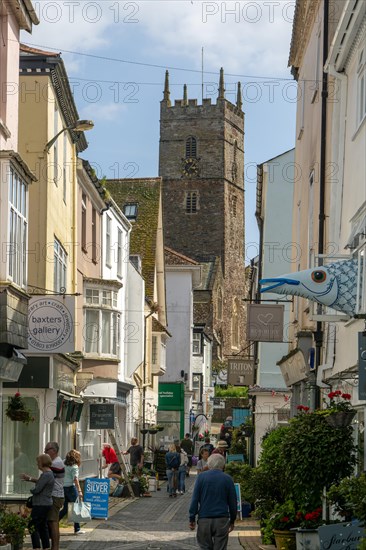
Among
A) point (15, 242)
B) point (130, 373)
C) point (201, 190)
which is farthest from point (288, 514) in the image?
point (201, 190)

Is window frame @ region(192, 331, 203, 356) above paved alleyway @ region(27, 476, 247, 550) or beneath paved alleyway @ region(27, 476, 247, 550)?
above

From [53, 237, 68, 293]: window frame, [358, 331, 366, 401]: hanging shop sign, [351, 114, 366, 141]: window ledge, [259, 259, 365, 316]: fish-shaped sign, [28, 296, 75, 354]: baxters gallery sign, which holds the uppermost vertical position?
[351, 114, 366, 141]: window ledge

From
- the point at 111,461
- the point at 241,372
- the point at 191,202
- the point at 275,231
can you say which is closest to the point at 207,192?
the point at 191,202

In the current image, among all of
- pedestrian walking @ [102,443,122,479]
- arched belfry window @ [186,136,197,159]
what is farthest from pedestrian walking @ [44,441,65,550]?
arched belfry window @ [186,136,197,159]

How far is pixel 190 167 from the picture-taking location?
120 meters

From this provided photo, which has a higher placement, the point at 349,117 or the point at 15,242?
the point at 349,117

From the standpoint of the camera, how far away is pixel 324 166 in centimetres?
2106

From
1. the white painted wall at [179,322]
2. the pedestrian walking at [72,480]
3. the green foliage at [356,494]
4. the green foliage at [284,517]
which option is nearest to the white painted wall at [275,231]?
the pedestrian walking at [72,480]

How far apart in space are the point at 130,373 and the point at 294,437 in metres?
26.1

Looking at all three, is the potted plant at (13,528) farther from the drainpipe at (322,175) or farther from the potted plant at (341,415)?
the drainpipe at (322,175)

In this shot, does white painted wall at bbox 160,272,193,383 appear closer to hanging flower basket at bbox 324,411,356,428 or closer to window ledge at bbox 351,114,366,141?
window ledge at bbox 351,114,366,141

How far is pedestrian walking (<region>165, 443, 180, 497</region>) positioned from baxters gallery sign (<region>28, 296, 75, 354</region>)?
1255 centimetres

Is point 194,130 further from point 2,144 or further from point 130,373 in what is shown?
point 2,144

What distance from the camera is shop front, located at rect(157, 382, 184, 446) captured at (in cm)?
6176
